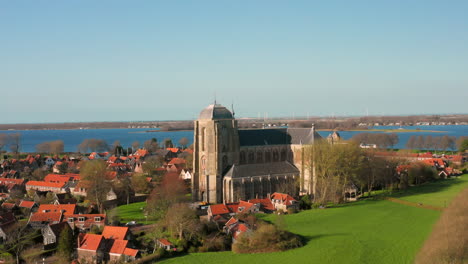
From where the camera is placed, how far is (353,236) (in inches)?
1617

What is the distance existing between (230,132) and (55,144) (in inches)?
3418

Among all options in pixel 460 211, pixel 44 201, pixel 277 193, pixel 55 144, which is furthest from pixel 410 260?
pixel 55 144

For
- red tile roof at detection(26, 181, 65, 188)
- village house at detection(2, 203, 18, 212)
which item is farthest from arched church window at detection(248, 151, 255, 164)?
village house at detection(2, 203, 18, 212)

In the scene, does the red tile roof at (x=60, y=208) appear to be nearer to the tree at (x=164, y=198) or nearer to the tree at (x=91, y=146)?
the tree at (x=164, y=198)

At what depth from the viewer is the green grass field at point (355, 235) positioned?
35.4m

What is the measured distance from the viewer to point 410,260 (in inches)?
1315

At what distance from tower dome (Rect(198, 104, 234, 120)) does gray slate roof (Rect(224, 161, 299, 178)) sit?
7.32 metres

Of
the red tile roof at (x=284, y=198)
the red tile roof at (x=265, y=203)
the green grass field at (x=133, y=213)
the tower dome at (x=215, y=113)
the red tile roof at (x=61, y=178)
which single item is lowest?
the green grass field at (x=133, y=213)

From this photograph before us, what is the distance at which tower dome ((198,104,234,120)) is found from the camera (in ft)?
194

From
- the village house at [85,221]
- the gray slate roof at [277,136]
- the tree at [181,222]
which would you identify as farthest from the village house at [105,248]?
the gray slate roof at [277,136]

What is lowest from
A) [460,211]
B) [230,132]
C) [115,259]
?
[115,259]

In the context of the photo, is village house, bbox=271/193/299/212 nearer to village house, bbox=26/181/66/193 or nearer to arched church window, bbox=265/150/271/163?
arched church window, bbox=265/150/271/163

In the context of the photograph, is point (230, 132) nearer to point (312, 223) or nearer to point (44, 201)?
point (312, 223)

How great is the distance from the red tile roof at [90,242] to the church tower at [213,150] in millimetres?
22345
